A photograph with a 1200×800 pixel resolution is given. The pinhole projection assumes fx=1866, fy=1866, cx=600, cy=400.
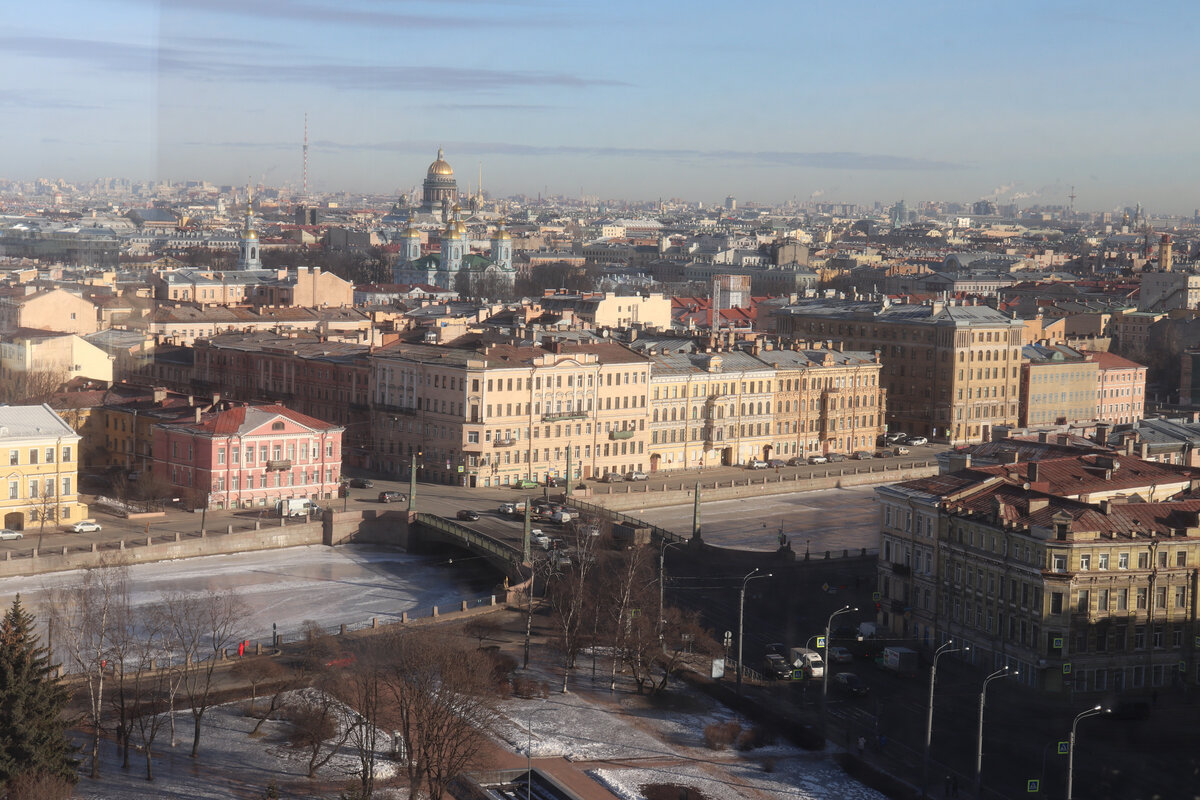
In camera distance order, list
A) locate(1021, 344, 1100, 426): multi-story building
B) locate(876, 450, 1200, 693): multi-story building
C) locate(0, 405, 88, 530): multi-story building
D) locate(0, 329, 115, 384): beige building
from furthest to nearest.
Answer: locate(1021, 344, 1100, 426): multi-story building, locate(0, 329, 115, 384): beige building, locate(0, 405, 88, 530): multi-story building, locate(876, 450, 1200, 693): multi-story building

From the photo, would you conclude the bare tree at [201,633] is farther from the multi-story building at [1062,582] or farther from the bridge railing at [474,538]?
the multi-story building at [1062,582]

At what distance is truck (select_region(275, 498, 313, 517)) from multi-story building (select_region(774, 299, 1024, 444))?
43.2 feet

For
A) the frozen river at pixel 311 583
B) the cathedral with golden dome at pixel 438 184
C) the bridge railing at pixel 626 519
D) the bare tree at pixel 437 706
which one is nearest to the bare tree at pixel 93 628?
the frozen river at pixel 311 583

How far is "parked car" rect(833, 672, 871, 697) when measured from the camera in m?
15.7

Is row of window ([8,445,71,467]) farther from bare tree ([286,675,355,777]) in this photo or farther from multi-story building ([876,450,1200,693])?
multi-story building ([876,450,1200,693])

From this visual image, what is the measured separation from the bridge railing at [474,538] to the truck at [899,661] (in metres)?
5.28

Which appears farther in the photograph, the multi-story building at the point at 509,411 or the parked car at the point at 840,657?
the multi-story building at the point at 509,411

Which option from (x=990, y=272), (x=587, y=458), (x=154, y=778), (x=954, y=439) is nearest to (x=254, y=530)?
(x=587, y=458)

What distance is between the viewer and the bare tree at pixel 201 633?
15.1 meters

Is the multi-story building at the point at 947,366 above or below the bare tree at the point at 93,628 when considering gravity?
above

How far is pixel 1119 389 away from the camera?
115ft

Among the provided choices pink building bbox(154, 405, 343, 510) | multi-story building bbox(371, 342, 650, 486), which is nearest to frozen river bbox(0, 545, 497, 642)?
pink building bbox(154, 405, 343, 510)

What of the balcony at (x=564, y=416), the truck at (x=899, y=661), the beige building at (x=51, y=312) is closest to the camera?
the truck at (x=899, y=661)

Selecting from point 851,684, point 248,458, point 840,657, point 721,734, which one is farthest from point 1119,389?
point 721,734
